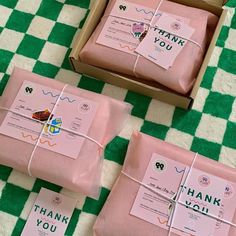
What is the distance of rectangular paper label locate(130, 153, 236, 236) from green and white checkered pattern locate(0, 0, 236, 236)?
82 mm

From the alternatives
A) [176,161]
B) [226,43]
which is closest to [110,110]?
[176,161]

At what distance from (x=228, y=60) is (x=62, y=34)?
393 mm

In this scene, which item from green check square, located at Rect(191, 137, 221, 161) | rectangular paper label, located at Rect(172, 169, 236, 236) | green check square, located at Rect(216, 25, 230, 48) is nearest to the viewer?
rectangular paper label, located at Rect(172, 169, 236, 236)

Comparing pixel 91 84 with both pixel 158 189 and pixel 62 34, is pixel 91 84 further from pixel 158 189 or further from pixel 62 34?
pixel 158 189

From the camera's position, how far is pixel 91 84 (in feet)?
2.76

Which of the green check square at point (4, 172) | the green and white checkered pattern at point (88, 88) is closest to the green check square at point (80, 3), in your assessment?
the green and white checkered pattern at point (88, 88)

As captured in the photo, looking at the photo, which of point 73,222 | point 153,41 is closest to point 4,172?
point 73,222

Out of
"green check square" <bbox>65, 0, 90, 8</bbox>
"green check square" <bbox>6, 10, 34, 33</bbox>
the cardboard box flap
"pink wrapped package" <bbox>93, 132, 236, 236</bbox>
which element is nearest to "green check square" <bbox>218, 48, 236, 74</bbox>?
the cardboard box flap

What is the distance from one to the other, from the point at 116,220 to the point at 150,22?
42 centimetres

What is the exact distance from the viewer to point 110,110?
0.76 meters

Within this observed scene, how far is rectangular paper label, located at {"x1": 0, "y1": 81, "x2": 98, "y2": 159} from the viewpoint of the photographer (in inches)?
28.1

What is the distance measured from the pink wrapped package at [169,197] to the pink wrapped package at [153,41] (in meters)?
0.16

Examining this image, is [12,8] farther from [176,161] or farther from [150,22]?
[176,161]

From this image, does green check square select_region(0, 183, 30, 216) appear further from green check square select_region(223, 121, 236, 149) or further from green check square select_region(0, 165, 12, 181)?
green check square select_region(223, 121, 236, 149)
